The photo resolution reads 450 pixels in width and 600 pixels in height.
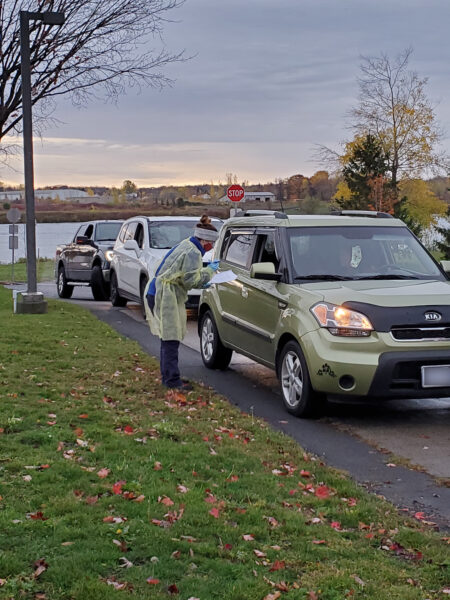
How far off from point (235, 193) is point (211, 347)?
19.7m

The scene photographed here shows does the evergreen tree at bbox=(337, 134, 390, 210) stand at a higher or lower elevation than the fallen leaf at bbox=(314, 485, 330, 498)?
higher

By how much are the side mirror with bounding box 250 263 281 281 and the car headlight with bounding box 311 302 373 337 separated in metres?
0.89

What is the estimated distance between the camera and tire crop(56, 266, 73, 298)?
22.0 metres

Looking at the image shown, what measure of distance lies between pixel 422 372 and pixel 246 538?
3.25 metres

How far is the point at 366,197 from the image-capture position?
5691 cm

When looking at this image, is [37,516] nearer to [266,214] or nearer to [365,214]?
[266,214]

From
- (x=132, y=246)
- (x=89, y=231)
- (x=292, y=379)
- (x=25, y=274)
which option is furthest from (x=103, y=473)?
(x=25, y=274)

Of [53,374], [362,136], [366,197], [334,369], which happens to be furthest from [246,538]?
[362,136]

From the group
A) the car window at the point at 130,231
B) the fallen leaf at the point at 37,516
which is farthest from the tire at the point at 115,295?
the fallen leaf at the point at 37,516

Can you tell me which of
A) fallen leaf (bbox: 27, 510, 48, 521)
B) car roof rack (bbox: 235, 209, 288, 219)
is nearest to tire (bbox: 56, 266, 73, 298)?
car roof rack (bbox: 235, 209, 288, 219)

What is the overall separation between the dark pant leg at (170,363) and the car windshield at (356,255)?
4.84 feet

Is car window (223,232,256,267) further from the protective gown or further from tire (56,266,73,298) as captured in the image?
tire (56,266,73,298)

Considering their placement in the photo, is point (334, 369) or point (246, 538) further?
point (334, 369)

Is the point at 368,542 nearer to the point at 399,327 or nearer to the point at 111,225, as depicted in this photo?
the point at 399,327
